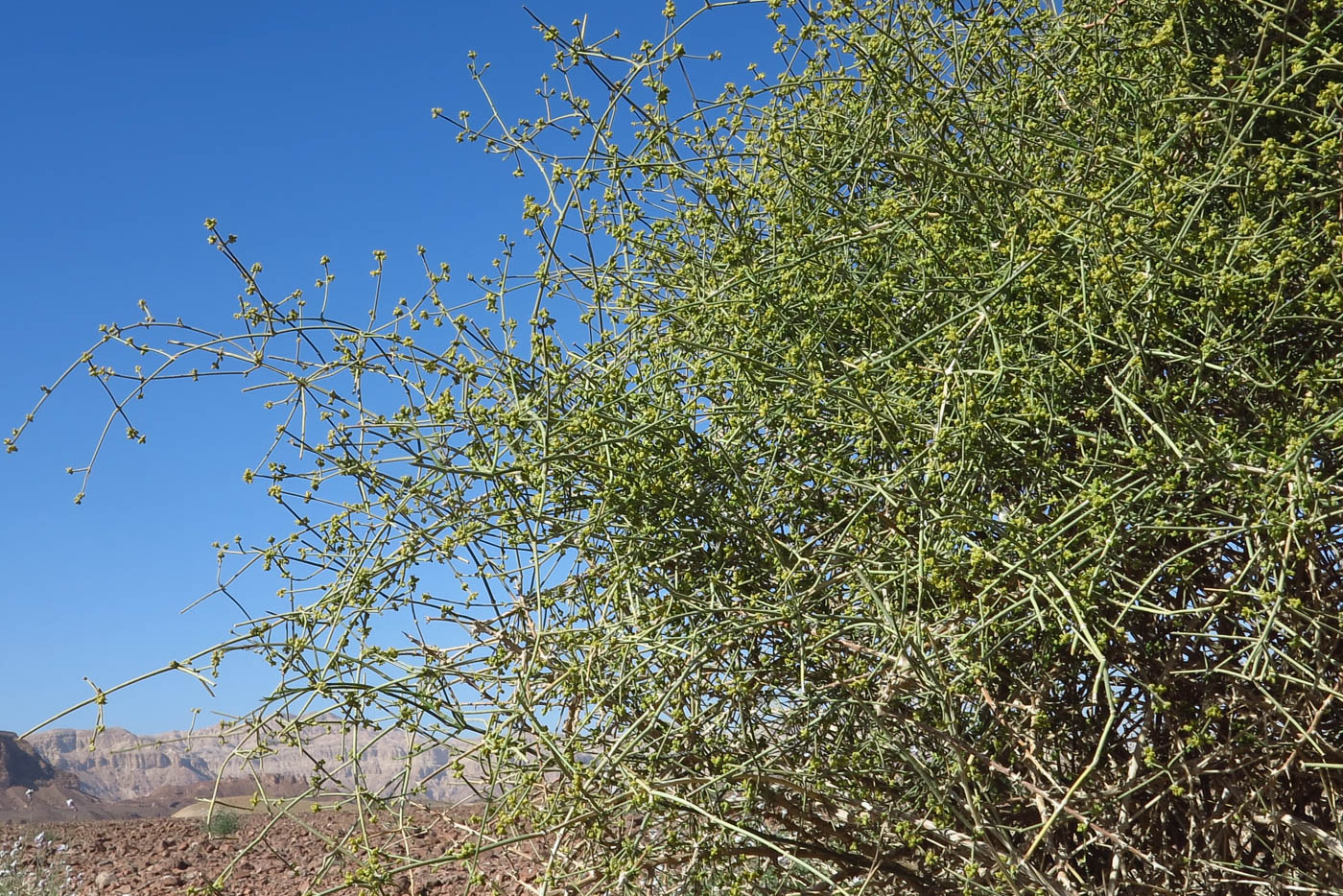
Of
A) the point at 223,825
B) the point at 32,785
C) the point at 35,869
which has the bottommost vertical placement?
the point at 223,825

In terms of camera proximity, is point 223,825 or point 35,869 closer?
point 35,869

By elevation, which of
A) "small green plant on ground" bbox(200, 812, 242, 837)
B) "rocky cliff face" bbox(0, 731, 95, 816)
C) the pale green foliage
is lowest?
the pale green foliage

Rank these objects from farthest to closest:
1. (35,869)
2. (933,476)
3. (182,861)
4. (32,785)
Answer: (32,785), (35,869), (182,861), (933,476)

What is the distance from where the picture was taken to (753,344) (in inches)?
74.2

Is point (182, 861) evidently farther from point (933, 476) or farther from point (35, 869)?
point (933, 476)

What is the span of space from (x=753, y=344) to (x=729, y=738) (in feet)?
2.54

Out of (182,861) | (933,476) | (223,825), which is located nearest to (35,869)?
(182,861)

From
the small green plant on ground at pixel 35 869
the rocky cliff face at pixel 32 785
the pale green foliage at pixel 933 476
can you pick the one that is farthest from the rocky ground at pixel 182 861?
the rocky cliff face at pixel 32 785

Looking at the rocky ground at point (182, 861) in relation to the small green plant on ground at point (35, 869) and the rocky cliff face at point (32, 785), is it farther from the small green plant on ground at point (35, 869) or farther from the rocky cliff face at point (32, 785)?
the rocky cliff face at point (32, 785)

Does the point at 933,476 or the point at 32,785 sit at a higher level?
the point at 32,785

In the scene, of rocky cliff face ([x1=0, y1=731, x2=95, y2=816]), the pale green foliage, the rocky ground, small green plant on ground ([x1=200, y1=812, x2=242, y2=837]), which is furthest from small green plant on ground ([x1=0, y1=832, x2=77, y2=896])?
rocky cliff face ([x1=0, y1=731, x2=95, y2=816])

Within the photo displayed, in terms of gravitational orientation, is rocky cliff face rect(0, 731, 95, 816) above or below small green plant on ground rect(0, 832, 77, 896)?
above

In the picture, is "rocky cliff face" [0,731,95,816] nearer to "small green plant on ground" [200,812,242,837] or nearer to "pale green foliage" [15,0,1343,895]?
"small green plant on ground" [200,812,242,837]

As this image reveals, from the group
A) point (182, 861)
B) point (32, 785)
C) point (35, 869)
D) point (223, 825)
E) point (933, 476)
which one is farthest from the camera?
point (32, 785)
